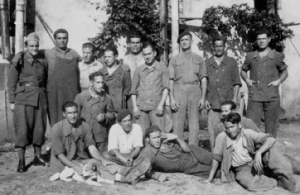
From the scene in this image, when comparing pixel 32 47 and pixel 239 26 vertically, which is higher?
pixel 239 26

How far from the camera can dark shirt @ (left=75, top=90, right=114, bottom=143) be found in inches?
227

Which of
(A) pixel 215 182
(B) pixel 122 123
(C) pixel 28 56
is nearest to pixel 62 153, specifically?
(B) pixel 122 123

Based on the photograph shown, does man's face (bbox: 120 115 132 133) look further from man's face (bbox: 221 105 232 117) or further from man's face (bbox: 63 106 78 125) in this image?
man's face (bbox: 221 105 232 117)

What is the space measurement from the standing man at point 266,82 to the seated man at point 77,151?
2035 mm

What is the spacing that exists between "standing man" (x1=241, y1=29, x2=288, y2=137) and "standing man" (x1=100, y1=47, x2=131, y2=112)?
75.5 inches

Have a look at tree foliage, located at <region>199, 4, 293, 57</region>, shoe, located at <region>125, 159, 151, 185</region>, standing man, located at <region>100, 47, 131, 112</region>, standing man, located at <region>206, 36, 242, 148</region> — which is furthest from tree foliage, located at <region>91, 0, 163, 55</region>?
shoe, located at <region>125, 159, 151, 185</region>

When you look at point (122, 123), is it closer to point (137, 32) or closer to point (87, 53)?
point (87, 53)

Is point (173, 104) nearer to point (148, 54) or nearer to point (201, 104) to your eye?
point (201, 104)

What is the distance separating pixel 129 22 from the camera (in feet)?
30.6

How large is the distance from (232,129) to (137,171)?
1.30 meters

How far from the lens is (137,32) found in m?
9.53

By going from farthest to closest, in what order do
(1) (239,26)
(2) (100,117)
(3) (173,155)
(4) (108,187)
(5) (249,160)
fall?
(1) (239,26)
(2) (100,117)
(3) (173,155)
(5) (249,160)
(4) (108,187)

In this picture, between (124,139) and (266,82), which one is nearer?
(124,139)

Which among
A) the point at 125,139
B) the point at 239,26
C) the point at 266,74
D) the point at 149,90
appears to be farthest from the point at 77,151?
the point at 239,26
